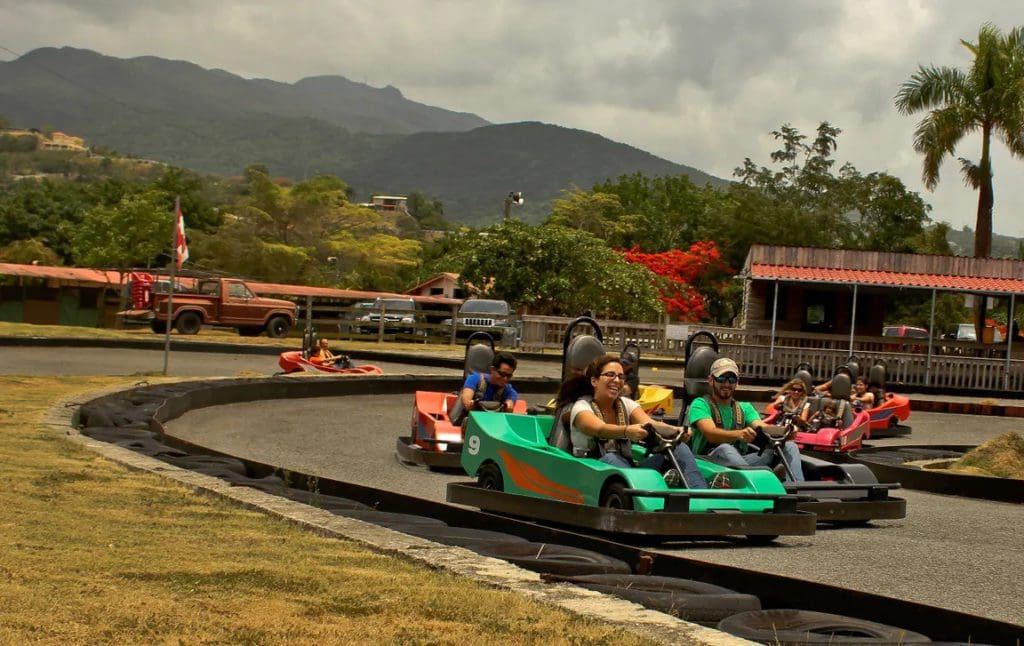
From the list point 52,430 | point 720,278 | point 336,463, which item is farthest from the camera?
point 720,278

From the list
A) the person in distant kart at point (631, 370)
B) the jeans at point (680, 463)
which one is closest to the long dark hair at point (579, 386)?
the jeans at point (680, 463)

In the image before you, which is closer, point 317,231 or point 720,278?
point 720,278

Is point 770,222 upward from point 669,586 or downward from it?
upward

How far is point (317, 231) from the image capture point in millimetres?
90812

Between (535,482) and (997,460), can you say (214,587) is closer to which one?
(535,482)

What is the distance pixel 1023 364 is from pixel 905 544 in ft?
81.9

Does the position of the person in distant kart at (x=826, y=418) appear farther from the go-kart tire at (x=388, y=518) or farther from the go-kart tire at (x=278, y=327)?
the go-kart tire at (x=278, y=327)

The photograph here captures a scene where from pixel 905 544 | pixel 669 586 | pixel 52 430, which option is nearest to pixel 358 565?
pixel 669 586

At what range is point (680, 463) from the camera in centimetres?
935

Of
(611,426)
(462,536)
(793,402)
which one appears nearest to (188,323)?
(793,402)

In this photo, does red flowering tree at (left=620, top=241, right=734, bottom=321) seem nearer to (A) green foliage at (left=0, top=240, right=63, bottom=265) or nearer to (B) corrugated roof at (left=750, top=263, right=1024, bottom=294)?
(B) corrugated roof at (left=750, top=263, right=1024, bottom=294)

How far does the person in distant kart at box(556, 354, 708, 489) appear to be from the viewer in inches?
368

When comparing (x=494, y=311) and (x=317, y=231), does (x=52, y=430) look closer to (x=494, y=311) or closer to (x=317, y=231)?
(x=494, y=311)

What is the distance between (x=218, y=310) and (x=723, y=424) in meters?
31.2
